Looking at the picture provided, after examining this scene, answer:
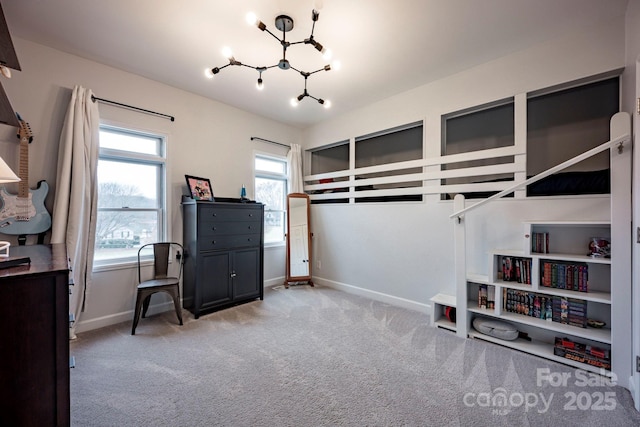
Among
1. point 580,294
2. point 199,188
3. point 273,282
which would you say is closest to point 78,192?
point 199,188

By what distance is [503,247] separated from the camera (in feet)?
8.46

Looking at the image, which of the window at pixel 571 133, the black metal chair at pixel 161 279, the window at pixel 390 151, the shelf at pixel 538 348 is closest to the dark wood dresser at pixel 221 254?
the black metal chair at pixel 161 279

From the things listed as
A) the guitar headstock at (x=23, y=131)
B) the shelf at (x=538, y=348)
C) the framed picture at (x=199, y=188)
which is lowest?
the shelf at (x=538, y=348)

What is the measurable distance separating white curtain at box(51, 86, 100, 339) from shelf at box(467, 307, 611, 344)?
3.78 m

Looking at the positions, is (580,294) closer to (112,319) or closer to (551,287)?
(551,287)

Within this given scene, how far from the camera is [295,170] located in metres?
4.48

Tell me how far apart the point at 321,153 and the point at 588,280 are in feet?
12.1

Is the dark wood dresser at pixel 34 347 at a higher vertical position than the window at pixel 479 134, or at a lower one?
lower

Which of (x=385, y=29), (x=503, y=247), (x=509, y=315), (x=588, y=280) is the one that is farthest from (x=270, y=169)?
(x=588, y=280)

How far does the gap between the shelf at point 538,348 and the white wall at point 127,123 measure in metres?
2.98

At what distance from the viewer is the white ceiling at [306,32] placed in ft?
6.45

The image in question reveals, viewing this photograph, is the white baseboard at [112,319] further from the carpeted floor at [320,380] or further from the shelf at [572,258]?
the shelf at [572,258]

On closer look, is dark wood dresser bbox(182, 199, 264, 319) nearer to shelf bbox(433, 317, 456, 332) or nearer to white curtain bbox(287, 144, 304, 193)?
white curtain bbox(287, 144, 304, 193)

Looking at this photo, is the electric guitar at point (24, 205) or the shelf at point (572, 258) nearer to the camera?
Result: the shelf at point (572, 258)
